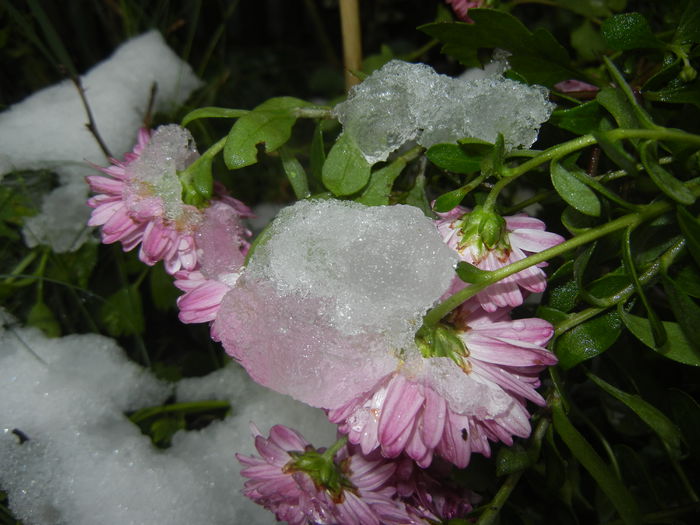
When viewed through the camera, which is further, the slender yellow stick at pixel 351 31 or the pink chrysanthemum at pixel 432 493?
the slender yellow stick at pixel 351 31

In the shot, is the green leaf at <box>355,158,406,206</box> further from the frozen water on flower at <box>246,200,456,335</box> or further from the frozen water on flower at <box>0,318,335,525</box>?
the frozen water on flower at <box>0,318,335,525</box>

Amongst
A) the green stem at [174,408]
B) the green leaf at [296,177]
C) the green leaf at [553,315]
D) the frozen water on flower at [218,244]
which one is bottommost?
the green stem at [174,408]

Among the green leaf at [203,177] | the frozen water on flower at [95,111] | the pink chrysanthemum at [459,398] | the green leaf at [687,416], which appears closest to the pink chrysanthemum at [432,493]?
the pink chrysanthemum at [459,398]

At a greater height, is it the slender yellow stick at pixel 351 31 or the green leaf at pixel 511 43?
the green leaf at pixel 511 43

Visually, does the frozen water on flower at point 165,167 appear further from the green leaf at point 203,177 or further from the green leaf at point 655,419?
the green leaf at point 655,419

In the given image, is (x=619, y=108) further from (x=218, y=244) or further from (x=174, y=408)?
(x=174, y=408)

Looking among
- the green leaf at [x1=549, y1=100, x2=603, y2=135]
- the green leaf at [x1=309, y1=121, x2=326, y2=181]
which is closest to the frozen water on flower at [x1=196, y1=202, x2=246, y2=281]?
the green leaf at [x1=309, y1=121, x2=326, y2=181]
